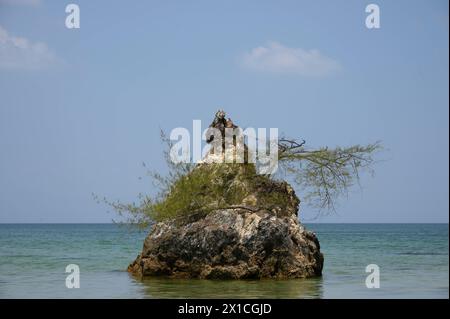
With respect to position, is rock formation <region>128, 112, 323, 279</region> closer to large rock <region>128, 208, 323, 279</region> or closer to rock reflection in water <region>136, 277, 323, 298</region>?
large rock <region>128, 208, 323, 279</region>

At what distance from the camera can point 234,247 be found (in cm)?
2128

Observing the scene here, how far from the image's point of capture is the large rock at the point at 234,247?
21.3 m

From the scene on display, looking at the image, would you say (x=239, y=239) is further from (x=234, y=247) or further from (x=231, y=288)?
(x=231, y=288)

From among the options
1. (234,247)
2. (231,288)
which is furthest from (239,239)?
(231,288)

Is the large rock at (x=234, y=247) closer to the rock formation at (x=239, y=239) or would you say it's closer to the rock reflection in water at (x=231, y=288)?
the rock formation at (x=239, y=239)

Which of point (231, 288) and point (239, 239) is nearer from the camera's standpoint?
point (231, 288)

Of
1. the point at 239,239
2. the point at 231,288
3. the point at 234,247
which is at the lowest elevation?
the point at 231,288

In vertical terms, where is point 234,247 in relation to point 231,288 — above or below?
above

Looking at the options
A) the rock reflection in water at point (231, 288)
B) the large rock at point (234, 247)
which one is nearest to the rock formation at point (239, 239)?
the large rock at point (234, 247)

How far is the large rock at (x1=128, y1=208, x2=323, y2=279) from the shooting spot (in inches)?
839

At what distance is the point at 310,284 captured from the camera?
20500 mm

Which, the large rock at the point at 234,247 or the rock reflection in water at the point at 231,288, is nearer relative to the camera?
the rock reflection in water at the point at 231,288
